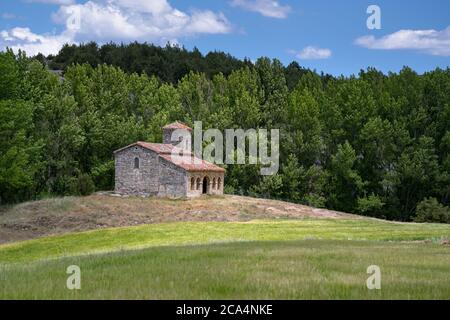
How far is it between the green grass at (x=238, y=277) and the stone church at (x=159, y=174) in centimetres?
4424

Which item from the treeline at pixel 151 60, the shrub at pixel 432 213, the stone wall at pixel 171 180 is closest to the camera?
the shrub at pixel 432 213

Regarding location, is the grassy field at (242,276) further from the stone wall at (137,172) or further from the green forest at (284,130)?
the stone wall at (137,172)

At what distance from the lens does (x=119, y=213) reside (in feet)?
174

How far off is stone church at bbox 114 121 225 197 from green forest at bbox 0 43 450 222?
443cm

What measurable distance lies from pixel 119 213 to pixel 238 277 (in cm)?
4114

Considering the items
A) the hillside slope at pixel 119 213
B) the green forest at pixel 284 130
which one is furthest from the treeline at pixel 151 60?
the hillside slope at pixel 119 213

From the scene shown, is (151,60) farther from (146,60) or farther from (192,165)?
(192,165)

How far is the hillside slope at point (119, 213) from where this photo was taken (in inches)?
1897

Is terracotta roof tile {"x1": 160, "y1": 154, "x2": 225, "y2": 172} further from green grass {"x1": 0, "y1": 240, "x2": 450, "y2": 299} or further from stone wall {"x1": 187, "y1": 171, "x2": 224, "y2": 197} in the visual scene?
green grass {"x1": 0, "y1": 240, "x2": 450, "y2": 299}

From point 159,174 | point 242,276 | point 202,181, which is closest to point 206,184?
point 202,181

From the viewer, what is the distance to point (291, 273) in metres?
14.0

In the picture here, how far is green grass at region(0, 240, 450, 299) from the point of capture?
37.2 feet

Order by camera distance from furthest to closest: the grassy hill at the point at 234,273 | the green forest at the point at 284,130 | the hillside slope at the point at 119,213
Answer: the green forest at the point at 284,130
the hillside slope at the point at 119,213
the grassy hill at the point at 234,273
